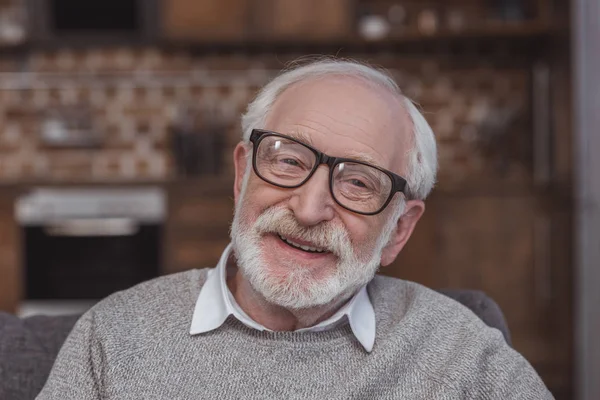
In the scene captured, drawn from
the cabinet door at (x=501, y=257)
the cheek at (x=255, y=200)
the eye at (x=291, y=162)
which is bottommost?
the cabinet door at (x=501, y=257)

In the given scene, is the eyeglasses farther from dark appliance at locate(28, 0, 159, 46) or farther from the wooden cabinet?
A: dark appliance at locate(28, 0, 159, 46)

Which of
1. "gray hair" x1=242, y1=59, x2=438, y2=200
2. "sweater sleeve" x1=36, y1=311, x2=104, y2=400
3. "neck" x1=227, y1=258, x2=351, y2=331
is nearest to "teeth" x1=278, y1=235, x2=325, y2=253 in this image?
"neck" x1=227, y1=258, x2=351, y2=331

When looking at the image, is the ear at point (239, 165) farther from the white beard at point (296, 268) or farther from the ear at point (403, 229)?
the ear at point (403, 229)

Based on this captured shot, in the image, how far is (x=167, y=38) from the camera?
4211mm

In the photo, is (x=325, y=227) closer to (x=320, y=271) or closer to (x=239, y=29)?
(x=320, y=271)

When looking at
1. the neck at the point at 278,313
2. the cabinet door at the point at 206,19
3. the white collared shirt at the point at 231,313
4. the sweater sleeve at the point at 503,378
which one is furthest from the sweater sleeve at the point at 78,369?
the cabinet door at the point at 206,19

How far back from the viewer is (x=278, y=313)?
141cm

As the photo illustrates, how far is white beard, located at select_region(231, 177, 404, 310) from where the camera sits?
1.32m

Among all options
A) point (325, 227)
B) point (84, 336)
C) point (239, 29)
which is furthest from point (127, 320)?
point (239, 29)

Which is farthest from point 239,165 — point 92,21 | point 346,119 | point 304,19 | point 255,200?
point 92,21

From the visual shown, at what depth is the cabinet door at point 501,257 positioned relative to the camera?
3975 millimetres

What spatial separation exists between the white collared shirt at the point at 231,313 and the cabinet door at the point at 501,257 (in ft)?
8.46

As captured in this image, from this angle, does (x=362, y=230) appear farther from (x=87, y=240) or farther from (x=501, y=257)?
(x=87, y=240)

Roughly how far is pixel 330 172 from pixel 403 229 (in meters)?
0.29
